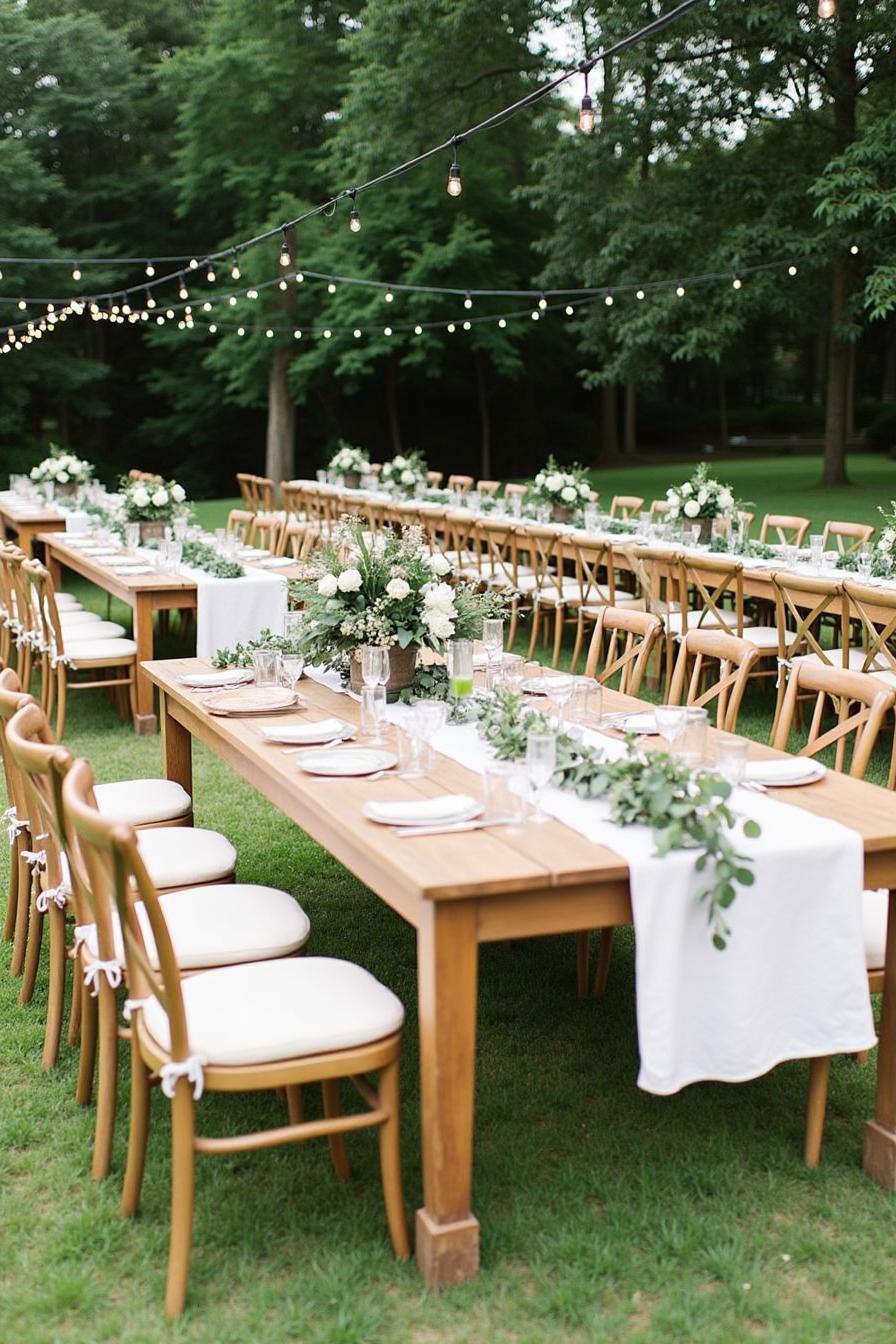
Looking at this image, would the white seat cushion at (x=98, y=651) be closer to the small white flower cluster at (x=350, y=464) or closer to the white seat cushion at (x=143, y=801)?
the white seat cushion at (x=143, y=801)

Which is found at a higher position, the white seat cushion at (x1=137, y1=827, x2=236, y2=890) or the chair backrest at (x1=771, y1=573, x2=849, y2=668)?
the chair backrest at (x1=771, y1=573, x2=849, y2=668)

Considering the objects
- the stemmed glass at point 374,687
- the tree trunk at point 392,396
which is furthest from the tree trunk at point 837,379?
the stemmed glass at point 374,687

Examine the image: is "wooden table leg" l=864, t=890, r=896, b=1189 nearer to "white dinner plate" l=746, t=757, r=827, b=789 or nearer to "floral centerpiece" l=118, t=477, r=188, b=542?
"white dinner plate" l=746, t=757, r=827, b=789

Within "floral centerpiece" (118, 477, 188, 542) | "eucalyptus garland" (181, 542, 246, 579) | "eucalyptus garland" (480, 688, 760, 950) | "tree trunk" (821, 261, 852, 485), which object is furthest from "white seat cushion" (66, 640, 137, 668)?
"tree trunk" (821, 261, 852, 485)

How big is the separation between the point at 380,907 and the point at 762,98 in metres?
17.6

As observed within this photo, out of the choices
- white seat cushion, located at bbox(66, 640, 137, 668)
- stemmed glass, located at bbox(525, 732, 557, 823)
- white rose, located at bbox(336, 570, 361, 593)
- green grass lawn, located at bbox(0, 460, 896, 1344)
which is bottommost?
green grass lawn, located at bbox(0, 460, 896, 1344)

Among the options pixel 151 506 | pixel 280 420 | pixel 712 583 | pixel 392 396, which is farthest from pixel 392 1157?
pixel 392 396

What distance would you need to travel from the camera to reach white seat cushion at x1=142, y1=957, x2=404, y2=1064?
2.69 m

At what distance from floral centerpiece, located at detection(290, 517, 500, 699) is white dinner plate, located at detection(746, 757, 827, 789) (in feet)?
3.41

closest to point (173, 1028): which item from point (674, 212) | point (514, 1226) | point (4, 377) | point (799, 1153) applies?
point (514, 1226)

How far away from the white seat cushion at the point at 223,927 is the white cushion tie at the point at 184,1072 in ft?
1.62

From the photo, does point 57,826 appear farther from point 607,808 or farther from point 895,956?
point 895,956

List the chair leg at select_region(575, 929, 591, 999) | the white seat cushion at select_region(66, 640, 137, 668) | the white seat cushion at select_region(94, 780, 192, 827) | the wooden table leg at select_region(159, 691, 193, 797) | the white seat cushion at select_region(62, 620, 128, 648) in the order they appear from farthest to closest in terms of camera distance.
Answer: the white seat cushion at select_region(62, 620, 128, 648) → the white seat cushion at select_region(66, 640, 137, 668) → the wooden table leg at select_region(159, 691, 193, 797) → the white seat cushion at select_region(94, 780, 192, 827) → the chair leg at select_region(575, 929, 591, 999)

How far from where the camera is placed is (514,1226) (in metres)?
2.91
